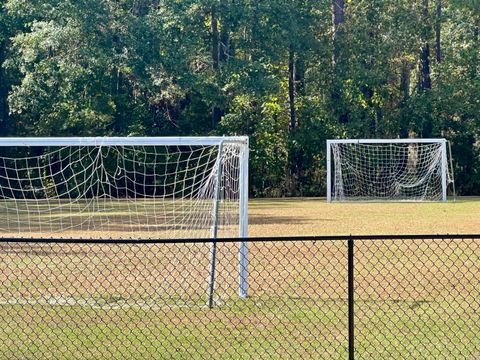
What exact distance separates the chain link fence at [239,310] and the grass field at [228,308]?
18 mm

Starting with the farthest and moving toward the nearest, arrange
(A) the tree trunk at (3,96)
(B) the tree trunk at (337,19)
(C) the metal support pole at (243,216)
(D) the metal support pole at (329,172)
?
(B) the tree trunk at (337,19) → (A) the tree trunk at (3,96) → (D) the metal support pole at (329,172) → (C) the metal support pole at (243,216)

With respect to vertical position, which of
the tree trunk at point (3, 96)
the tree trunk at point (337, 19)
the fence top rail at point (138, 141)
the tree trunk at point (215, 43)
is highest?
the tree trunk at point (337, 19)

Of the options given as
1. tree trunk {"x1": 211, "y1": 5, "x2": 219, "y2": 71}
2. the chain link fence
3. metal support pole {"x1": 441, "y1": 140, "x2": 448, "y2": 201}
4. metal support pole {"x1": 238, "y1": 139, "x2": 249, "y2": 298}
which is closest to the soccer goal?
metal support pole {"x1": 441, "y1": 140, "x2": 448, "y2": 201}

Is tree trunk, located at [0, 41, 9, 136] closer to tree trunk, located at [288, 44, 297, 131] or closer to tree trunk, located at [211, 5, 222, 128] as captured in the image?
tree trunk, located at [211, 5, 222, 128]

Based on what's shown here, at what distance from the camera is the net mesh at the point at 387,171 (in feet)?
122

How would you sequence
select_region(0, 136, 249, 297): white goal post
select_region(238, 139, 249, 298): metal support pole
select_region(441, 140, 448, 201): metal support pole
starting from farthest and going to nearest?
select_region(441, 140, 448, 201): metal support pole < select_region(0, 136, 249, 297): white goal post < select_region(238, 139, 249, 298): metal support pole

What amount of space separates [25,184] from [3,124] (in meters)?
7.46

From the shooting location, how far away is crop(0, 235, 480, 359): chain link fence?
8.00m

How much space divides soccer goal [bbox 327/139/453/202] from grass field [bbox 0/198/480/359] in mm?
21806

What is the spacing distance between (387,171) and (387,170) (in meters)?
0.08

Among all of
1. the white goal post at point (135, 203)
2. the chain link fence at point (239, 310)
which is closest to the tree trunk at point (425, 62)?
the white goal post at point (135, 203)

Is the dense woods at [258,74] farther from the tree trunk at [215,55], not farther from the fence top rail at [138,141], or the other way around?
the fence top rail at [138,141]

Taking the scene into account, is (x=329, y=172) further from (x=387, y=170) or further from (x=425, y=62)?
(x=425, y=62)

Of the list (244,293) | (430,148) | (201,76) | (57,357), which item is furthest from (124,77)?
(57,357)
